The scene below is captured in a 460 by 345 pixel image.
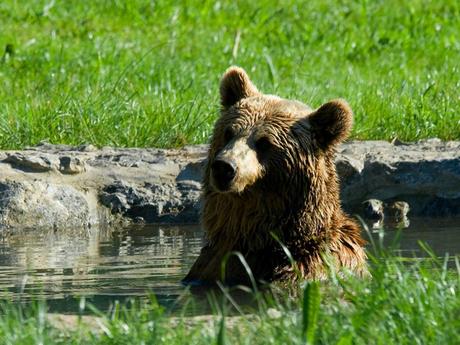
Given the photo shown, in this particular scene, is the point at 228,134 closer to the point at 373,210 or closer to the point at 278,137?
the point at 278,137

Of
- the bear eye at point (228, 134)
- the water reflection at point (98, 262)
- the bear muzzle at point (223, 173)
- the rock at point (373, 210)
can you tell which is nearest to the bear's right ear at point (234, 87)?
the bear eye at point (228, 134)

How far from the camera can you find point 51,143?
31.1 feet

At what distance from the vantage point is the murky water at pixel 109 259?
249 inches

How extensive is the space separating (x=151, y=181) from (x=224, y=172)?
3069mm

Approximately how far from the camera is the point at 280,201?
634 cm

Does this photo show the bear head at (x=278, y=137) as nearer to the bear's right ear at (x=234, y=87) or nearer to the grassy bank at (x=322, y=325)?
the bear's right ear at (x=234, y=87)

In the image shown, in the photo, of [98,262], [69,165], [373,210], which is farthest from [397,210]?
[98,262]

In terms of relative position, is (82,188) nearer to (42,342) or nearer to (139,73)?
(139,73)

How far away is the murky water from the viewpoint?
249 inches

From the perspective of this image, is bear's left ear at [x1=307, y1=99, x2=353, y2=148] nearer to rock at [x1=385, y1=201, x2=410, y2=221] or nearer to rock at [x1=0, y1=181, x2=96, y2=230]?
rock at [x1=385, y1=201, x2=410, y2=221]

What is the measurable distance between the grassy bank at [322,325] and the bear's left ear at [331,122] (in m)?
2.10

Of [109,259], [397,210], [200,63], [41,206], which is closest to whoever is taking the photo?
[109,259]

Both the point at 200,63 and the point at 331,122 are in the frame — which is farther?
the point at 200,63

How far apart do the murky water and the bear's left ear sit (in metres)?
0.78
